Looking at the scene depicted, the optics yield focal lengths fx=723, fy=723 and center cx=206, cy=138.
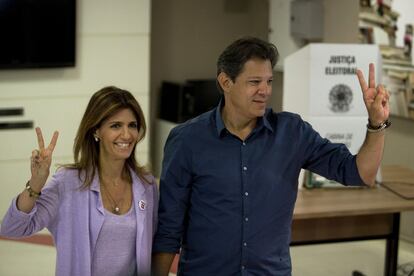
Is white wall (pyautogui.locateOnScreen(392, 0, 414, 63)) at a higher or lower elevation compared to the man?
higher

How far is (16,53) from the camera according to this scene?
5.57 m

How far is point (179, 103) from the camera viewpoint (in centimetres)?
685

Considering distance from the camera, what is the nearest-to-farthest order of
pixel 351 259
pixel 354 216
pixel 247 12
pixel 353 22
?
pixel 354 216 < pixel 351 259 < pixel 353 22 < pixel 247 12

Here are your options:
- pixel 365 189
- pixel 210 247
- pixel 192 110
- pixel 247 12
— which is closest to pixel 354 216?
pixel 365 189

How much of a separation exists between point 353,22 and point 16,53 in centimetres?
278

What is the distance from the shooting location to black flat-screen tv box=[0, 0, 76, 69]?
5.52m

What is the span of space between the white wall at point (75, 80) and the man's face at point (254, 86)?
3642 mm

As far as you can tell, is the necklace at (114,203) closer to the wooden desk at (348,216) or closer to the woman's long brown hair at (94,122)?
the woman's long brown hair at (94,122)

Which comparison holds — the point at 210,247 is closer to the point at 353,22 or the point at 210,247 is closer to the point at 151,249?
the point at 151,249

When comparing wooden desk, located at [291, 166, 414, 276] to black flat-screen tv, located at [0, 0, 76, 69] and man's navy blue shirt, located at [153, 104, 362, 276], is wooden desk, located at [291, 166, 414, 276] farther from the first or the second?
black flat-screen tv, located at [0, 0, 76, 69]

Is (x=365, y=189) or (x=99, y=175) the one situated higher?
(x=99, y=175)

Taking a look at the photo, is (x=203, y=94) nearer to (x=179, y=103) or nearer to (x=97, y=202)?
(x=179, y=103)

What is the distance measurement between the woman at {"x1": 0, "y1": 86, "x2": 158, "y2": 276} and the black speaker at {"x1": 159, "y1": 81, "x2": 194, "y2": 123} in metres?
4.47

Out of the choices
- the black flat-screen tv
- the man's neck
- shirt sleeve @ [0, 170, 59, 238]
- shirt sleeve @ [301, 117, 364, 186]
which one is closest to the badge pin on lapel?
shirt sleeve @ [0, 170, 59, 238]
